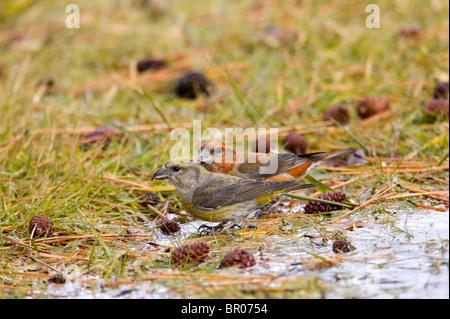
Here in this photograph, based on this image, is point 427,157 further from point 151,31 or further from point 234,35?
point 151,31

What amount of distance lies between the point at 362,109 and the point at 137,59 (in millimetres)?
3530

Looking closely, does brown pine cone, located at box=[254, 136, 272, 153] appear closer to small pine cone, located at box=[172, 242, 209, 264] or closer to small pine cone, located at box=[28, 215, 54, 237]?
small pine cone, located at box=[172, 242, 209, 264]

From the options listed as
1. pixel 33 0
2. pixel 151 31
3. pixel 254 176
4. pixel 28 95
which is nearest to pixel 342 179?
pixel 254 176

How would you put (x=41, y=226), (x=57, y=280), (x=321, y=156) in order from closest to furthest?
(x=57, y=280), (x=41, y=226), (x=321, y=156)

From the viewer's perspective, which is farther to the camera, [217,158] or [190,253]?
[217,158]

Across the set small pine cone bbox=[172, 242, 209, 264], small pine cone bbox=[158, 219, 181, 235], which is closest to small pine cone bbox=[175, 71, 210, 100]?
small pine cone bbox=[158, 219, 181, 235]

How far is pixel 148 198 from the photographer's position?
4219 mm

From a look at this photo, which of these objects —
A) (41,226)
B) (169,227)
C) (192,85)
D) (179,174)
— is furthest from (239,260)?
(192,85)

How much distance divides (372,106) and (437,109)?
0.62 metres

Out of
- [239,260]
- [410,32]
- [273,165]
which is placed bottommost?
[239,260]

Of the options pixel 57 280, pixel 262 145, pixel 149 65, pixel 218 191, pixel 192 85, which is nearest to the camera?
pixel 57 280

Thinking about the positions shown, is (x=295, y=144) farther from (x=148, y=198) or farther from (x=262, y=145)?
(x=148, y=198)

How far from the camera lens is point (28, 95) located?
21.4ft

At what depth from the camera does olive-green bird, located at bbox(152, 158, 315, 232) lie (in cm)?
388
